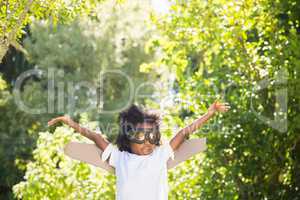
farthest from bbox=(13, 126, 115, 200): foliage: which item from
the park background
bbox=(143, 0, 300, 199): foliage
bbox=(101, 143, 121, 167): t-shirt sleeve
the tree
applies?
bbox=(101, 143, 121, 167): t-shirt sleeve

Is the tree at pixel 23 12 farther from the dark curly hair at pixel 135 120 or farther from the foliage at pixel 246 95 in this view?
the foliage at pixel 246 95

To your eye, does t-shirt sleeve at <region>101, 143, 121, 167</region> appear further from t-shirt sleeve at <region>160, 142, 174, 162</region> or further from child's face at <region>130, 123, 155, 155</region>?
t-shirt sleeve at <region>160, 142, 174, 162</region>

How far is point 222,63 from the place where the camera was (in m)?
7.22

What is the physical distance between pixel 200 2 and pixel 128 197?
468cm

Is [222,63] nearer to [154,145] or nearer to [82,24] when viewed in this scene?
[154,145]

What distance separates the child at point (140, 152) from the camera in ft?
10.9

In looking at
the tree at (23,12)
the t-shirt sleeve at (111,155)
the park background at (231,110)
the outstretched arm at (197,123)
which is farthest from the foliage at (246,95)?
the t-shirt sleeve at (111,155)

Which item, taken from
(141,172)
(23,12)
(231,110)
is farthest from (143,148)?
(231,110)

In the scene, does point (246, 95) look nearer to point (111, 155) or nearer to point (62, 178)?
point (62, 178)

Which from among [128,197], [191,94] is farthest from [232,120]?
[128,197]

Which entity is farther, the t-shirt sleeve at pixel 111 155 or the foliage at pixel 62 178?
the foliage at pixel 62 178

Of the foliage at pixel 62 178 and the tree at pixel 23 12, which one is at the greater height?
the tree at pixel 23 12

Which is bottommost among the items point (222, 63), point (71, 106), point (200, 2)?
point (71, 106)

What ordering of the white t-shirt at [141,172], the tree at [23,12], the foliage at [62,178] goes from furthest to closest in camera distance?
the foliage at [62,178] → the tree at [23,12] → the white t-shirt at [141,172]
